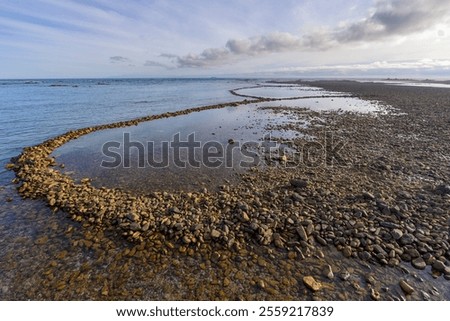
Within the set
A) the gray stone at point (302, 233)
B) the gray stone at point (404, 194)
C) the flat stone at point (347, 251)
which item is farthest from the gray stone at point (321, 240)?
the gray stone at point (404, 194)

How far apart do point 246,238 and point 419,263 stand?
4.03 metres

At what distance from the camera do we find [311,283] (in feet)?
15.8

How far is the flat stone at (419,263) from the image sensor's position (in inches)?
204

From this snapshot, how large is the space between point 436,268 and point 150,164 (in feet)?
37.3

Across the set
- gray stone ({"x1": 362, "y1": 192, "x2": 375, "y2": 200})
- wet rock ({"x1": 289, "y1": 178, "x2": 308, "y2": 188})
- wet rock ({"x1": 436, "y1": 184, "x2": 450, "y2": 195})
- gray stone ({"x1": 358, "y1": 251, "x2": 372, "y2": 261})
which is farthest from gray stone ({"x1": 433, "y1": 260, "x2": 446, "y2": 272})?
wet rock ({"x1": 289, "y1": 178, "x2": 308, "y2": 188})

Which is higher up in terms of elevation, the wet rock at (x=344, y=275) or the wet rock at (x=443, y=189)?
the wet rock at (x=443, y=189)

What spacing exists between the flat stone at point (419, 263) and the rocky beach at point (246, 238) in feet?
0.08

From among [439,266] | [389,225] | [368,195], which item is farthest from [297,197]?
[439,266]

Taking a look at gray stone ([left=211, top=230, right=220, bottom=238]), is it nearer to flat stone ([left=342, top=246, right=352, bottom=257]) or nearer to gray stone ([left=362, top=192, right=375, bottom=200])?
flat stone ([left=342, top=246, right=352, bottom=257])

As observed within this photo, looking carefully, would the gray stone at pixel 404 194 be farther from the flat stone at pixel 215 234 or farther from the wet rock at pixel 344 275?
the flat stone at pixel 215 234

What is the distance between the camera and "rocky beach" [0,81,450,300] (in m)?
4.83

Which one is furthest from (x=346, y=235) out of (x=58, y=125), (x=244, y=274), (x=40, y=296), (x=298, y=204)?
(x=58, y=125)

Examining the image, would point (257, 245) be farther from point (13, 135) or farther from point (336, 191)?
point (13, 135)

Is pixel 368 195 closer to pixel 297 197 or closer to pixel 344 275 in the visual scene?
pixel 297 197
